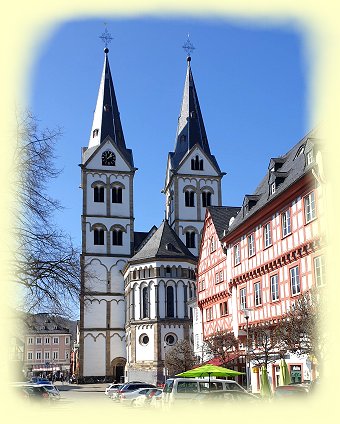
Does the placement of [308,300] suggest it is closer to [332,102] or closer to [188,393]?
[188,393]

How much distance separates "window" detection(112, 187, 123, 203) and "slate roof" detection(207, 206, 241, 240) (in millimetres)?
39148

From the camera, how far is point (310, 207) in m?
27.3

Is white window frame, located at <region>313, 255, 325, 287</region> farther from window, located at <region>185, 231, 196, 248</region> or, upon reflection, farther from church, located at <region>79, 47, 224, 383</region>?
window, located at <region>185, 231, 196, 248</region>

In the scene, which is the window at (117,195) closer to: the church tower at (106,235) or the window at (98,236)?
the church tower at (106,235)

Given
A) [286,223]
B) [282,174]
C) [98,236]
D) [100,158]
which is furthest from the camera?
[100,158]

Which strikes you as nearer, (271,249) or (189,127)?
(271,249)

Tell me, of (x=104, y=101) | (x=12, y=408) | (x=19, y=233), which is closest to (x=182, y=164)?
(x=104, y=101)

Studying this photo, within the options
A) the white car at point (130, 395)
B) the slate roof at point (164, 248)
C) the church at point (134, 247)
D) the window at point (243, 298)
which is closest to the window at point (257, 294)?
the window at point (243, 298)

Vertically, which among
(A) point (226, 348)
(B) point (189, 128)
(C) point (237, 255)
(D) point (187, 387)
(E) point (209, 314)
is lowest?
(D) point (187, 387)

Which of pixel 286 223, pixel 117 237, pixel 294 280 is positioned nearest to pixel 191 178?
pixel 117 237

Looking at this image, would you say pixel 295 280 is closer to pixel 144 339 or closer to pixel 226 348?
pixel 226 348

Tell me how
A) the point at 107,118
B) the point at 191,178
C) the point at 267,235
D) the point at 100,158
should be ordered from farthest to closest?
1. the point at 107,118
2. the point at 191,178
3. the point at 100,158
4. the point at 267,235

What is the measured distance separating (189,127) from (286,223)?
197 ft

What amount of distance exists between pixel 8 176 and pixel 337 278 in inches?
529
